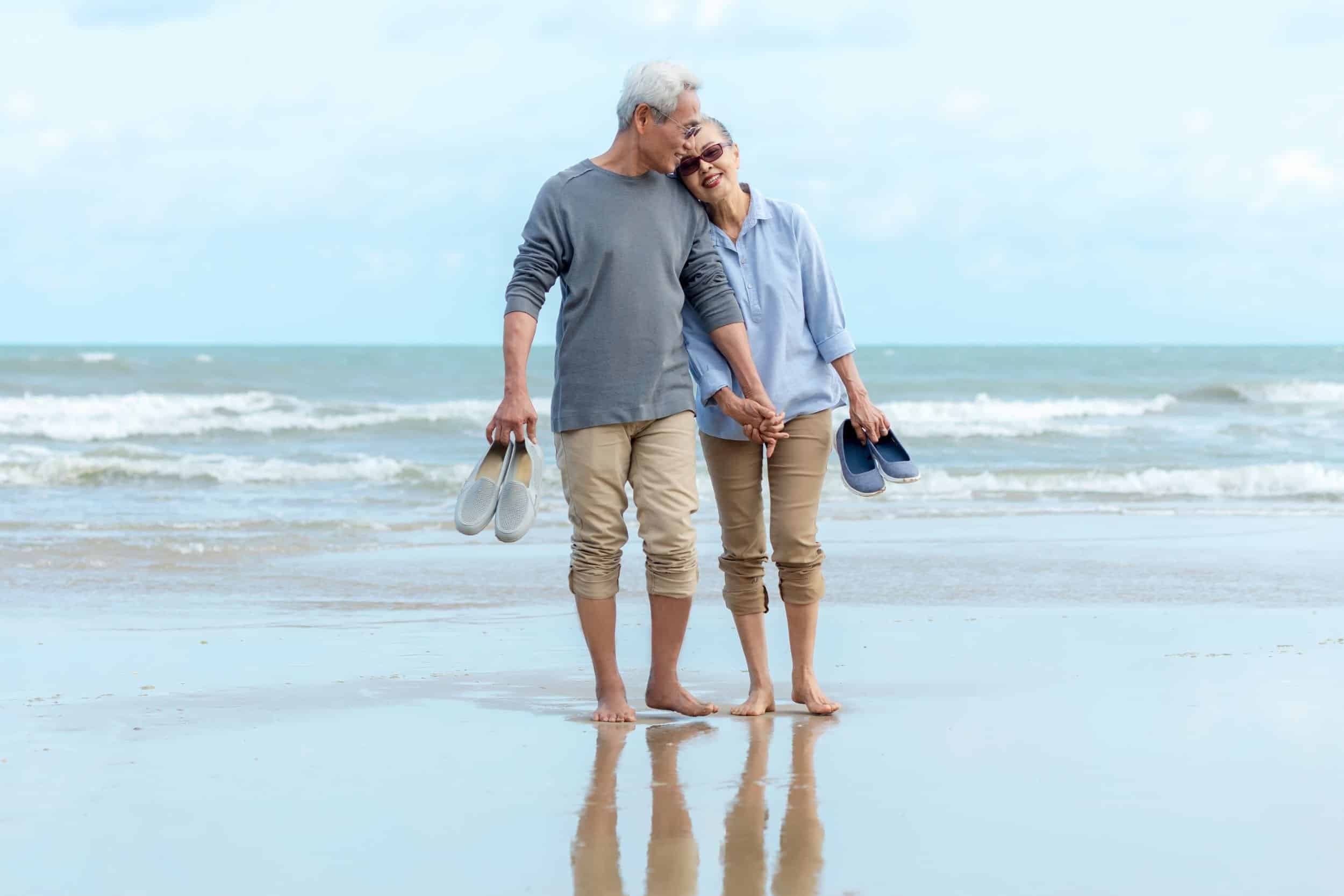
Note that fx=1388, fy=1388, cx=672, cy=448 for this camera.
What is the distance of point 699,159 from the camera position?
3.43m

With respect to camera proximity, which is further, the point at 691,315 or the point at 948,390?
the point at 948,390

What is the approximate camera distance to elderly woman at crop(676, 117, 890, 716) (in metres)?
3.54

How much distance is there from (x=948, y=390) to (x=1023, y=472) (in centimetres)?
1862

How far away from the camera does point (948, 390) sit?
3169cm

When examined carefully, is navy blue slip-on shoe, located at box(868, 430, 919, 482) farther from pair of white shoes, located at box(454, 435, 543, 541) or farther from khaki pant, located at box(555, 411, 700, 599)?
pair of white shoes, located at box(454, 435, 543, 541)

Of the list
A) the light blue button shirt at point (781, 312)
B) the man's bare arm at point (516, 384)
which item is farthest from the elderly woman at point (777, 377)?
the man's bare arm at point (516, 384)

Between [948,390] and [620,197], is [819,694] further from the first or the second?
[948,390]

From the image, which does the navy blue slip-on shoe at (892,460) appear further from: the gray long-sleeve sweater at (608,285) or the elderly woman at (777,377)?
the gray long-sleeve sweater at (608,285)

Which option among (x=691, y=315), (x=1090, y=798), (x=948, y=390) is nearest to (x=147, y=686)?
(x=691, y=315)

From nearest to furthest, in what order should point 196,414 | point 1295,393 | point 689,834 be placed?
1. point 689,834
2. point 196,414
3. point 1295,393

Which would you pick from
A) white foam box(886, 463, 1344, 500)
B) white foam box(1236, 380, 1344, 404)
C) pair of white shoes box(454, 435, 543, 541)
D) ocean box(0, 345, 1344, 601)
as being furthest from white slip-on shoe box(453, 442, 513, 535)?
white foam box(1236, 380, 1344, 404)

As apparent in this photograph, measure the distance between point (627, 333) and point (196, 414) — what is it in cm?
1985

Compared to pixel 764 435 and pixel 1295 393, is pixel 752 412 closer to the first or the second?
pixel 764 435

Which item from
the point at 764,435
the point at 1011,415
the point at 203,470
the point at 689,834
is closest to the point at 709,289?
the point at 764,435
